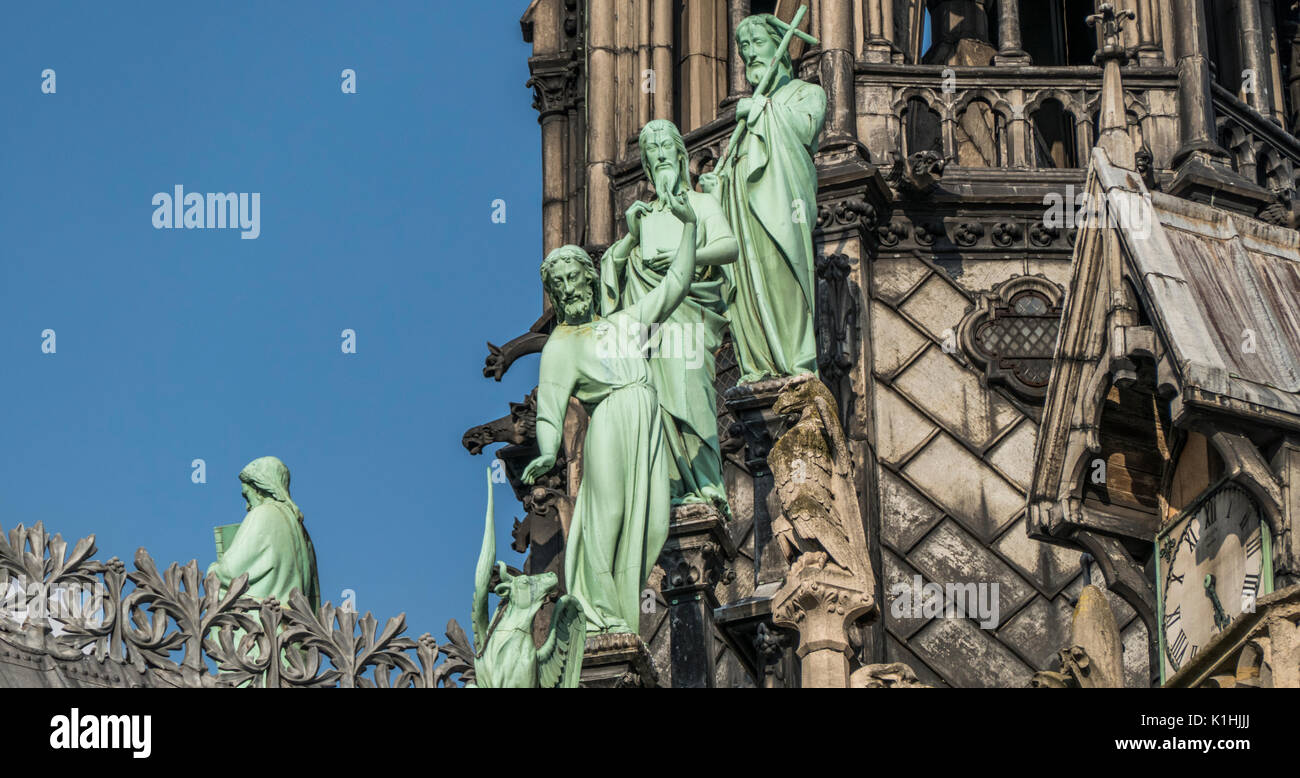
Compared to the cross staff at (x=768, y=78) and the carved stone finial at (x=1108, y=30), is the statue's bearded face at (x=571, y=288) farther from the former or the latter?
the carved stone finial at (x=1108, y=30)

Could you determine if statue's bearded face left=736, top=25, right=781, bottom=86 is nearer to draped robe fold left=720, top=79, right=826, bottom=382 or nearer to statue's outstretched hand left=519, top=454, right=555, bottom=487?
draped robe fold left=720, top=79, right=826, bottom=382

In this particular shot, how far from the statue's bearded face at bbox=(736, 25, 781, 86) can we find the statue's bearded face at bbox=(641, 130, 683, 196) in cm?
198

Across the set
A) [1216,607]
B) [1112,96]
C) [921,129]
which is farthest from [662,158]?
[921,129]

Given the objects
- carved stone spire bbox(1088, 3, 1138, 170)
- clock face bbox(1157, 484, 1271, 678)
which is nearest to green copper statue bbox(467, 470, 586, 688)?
clock face bbox(1157, 484, 1271, 678)

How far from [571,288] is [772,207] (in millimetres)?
2842

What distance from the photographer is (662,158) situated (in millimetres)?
22203

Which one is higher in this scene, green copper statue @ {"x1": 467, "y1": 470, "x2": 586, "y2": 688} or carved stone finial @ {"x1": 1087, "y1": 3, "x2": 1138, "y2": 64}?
carved stone finial @ {"x1": 1087, "y1": 3, "x2": 1138, "y2": 64}

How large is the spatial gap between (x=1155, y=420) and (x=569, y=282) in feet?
11.8

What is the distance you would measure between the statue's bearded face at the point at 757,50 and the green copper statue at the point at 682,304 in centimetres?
177

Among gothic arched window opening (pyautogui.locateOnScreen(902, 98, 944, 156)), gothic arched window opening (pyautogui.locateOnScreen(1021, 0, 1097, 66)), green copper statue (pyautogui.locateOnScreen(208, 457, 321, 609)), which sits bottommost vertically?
green copper statue (pyautogui.locateOnScreen(208, 457, 321, 609))

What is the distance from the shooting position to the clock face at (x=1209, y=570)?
18844 millimetres

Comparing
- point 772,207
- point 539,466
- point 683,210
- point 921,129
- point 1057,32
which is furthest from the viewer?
point 1057,32

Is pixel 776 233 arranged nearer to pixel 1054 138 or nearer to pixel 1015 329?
pixel 1015 329

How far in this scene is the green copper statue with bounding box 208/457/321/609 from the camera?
2034 cm
